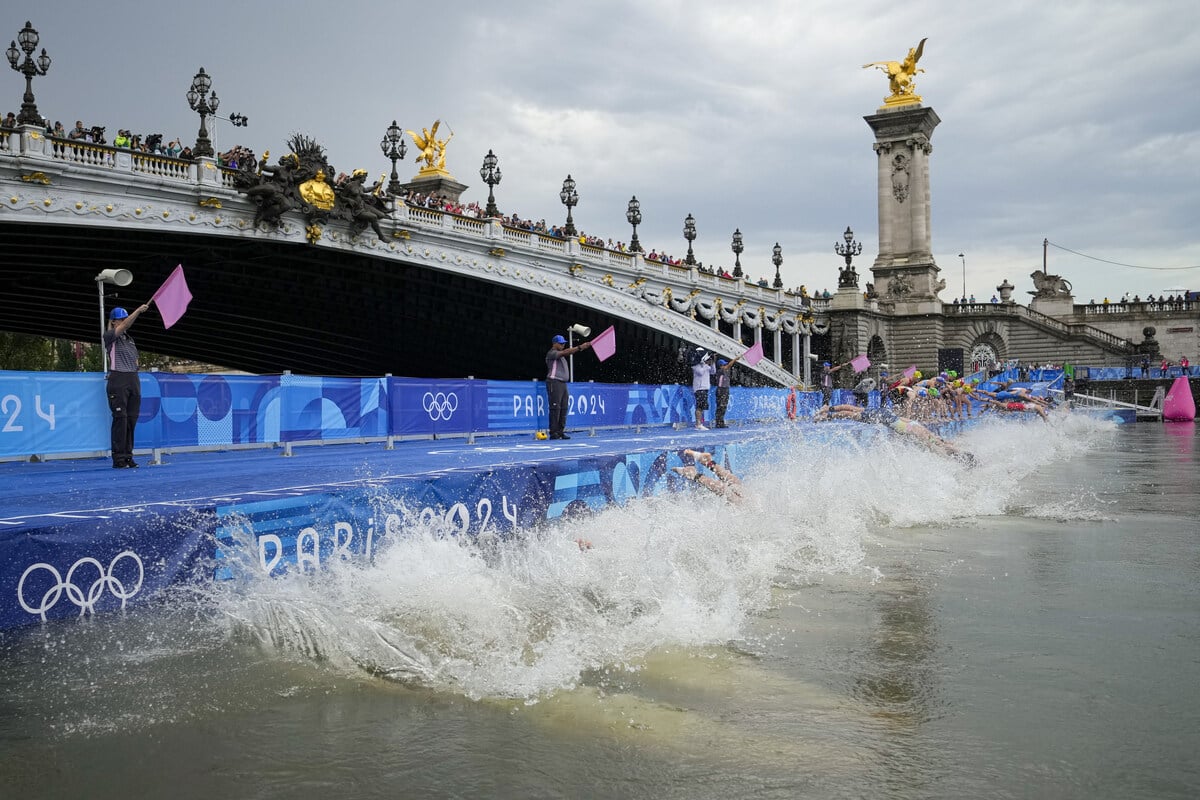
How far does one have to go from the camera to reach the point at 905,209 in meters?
80.1

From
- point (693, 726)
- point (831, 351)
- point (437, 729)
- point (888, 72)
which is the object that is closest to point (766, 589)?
point (693, 726)

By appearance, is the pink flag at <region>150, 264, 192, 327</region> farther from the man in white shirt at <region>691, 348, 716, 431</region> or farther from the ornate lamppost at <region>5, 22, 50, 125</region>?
the ornate lamppost at <region>5, 22, 50, 125</region>

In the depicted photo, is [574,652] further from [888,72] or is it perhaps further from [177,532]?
[888,72]

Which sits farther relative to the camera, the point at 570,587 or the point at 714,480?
the point at 714,480

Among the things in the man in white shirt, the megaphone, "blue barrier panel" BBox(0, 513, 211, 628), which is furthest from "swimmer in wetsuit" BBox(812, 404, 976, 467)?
"blue barrier panel" BBox(0, 513, 211, 628)

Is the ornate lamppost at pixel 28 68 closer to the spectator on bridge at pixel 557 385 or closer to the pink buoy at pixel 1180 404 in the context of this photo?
the spectator on bridge at pixel 557 385

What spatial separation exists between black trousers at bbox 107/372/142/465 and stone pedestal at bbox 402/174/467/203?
190 ft

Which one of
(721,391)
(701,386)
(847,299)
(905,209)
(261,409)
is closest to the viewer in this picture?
(261,409)

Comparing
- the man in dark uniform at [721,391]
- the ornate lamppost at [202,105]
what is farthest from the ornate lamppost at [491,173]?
the man in dark uniform at [721,391]

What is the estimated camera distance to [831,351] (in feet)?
246

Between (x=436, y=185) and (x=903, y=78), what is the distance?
38.9 meters

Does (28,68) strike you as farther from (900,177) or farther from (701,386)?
(900,177)

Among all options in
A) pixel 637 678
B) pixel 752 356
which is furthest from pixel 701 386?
pixel 637 678

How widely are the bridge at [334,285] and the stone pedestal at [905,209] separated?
10.5 meters
